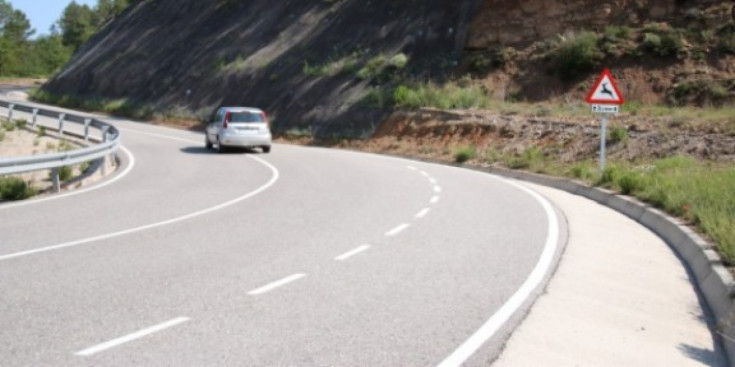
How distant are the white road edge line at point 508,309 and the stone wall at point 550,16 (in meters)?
25.4

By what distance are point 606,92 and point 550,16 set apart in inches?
721

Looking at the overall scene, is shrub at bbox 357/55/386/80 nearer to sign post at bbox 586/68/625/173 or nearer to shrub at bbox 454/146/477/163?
shrub at bbox 454/146/477/163

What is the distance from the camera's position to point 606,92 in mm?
18234

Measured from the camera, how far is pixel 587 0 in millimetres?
35219

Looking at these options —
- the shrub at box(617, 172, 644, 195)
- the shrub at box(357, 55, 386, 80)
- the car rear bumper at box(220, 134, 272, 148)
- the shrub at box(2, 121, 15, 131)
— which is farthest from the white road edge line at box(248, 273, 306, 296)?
the shrub at box(357, 55, 386, 80)

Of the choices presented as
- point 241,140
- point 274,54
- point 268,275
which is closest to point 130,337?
point 268,275

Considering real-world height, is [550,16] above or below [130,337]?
above

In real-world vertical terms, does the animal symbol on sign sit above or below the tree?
below

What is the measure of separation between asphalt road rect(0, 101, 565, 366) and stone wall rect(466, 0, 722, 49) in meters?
21.2

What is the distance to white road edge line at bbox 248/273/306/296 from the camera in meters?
7.18

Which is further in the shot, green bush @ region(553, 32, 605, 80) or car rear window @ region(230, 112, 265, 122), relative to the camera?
green bush @ region(553, 32, 605, 80)

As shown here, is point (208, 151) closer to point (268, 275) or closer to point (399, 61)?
point (399, 61)

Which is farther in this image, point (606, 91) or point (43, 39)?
point (43, 39)

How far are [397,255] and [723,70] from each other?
24.4 m
